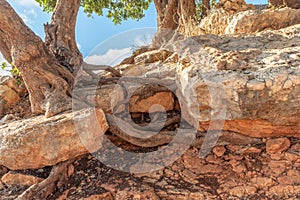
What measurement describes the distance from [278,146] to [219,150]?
520 mm

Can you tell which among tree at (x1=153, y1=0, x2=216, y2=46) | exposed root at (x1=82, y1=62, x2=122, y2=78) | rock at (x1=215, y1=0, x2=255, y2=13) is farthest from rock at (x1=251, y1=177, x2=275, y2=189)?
rock at (x1=215, y1=0, x2=255, y2=13)

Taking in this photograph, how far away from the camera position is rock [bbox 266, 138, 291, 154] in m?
2.34

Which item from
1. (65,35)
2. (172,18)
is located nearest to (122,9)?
(172,18)

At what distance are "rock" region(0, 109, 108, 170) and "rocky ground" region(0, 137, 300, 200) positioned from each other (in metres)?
0.17

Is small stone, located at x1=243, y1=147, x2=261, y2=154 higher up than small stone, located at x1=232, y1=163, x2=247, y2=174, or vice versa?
small stone, located at x1=243, y1=147, x2=261, y2=154

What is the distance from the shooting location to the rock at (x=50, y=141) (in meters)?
2.44

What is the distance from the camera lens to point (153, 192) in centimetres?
220

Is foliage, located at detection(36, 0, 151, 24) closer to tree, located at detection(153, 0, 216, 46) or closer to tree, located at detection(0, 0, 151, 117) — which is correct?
tree, located at detection(153, 0, 216, 46)

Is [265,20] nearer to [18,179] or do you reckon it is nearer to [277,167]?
[277,167]

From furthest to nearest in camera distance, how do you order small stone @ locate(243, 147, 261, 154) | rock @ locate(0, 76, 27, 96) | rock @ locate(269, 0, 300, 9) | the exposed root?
rock @ locate(269, 0, 300, 9), rock @ locate(0, 76, 27, 96), the exposed root, small stone @ locate(243, 147, 261, 154)

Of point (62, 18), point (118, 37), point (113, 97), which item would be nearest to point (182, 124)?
point (113, 97)

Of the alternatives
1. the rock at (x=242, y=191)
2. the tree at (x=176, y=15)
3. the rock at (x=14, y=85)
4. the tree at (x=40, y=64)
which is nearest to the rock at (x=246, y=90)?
the rock at (x=242, y=191)

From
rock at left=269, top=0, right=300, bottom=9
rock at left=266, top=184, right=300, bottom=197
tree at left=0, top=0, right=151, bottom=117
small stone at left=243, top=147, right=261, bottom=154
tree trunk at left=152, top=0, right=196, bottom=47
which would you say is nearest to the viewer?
rock at left=266, top=184, right=300, bottom=197

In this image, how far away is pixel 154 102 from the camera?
3.07 metres
